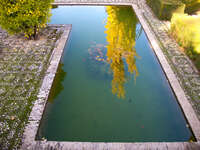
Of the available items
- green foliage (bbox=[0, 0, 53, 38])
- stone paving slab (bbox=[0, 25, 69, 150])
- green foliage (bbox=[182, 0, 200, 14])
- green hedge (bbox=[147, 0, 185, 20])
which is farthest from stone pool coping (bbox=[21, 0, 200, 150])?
green foliage (bbox=[182, 0, 200, 14])

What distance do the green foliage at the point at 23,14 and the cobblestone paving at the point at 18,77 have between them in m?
0.63

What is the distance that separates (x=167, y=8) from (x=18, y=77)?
7293 mm

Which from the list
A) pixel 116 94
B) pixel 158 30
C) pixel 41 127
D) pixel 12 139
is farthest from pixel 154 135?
pixel 158 30

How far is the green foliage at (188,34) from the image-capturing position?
5501 mm

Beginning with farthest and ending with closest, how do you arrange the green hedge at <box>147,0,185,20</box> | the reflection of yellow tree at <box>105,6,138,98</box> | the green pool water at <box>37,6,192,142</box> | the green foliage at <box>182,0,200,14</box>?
the green foliage at <box>182,0,200,14</box> → the green hedge at <box>147,0,185,20</box> → the reflection of yellow tree at <box>105,6,138,98</box> → the green pool water at <box>37,6,192,142</box>

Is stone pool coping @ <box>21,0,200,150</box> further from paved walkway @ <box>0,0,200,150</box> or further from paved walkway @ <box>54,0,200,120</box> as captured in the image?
paved walkway @ <box>54,0,200,120</box>

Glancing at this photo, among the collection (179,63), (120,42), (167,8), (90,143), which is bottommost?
(90,143)

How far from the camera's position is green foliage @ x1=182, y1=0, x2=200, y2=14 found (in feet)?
29.3

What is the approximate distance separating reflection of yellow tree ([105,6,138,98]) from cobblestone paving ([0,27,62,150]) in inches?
85.4

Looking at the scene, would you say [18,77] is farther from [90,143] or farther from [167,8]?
[167,8]

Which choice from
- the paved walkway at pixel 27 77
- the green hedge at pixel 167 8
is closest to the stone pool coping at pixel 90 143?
the paved walkway at pixel 27 77

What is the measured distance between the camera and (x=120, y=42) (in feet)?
22.1

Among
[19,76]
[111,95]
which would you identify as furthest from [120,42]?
[19,76]

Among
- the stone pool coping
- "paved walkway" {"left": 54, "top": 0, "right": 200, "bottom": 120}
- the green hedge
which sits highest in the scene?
the green hedge
